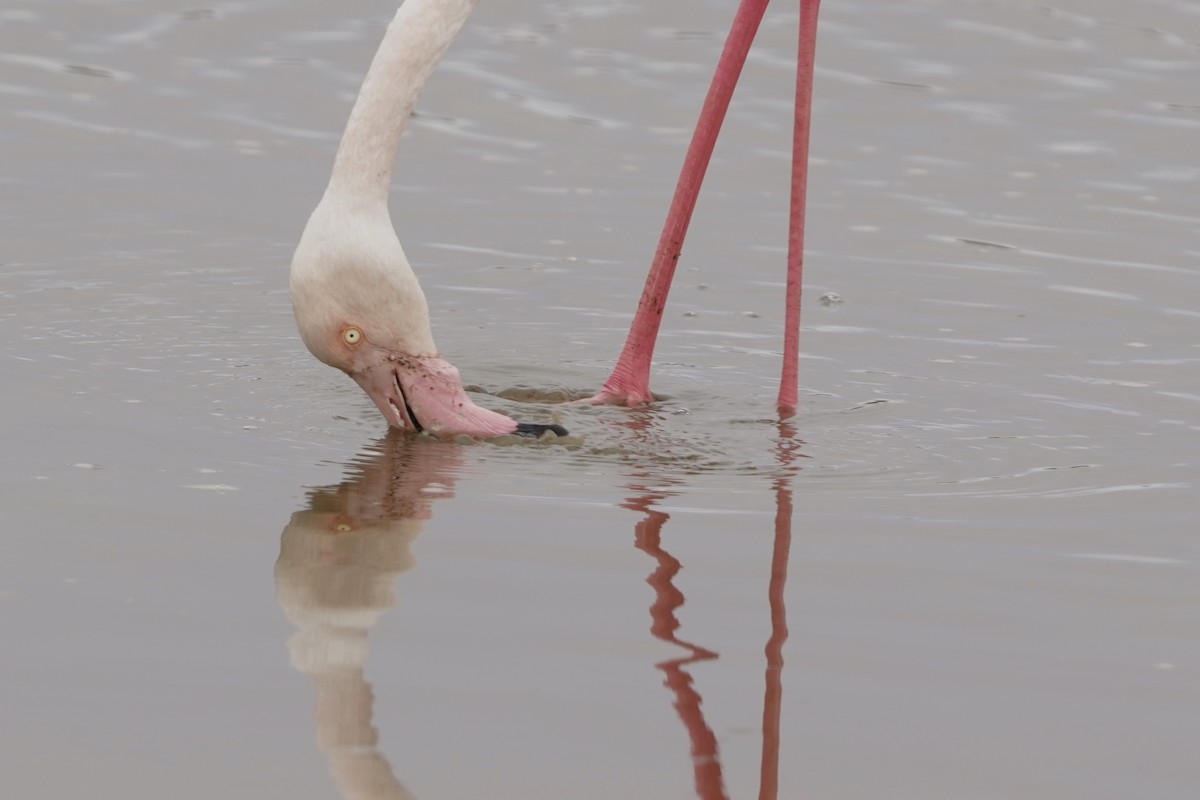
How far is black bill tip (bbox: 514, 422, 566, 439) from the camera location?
5.70 meters

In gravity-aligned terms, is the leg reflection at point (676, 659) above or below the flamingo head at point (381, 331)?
below

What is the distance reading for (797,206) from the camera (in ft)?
20.9

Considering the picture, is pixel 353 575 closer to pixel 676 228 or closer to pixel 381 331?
pixel 381 331

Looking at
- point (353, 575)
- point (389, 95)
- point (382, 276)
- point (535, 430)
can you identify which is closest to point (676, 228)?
point (535, 430)

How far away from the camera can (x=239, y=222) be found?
29.5 feet

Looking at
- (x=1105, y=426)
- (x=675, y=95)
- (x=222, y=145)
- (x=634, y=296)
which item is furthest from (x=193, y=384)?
(x=675, y=95)

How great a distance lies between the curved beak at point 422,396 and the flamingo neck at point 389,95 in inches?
18.2

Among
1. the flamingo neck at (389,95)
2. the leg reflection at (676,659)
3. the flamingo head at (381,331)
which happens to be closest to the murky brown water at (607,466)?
the leg reflection at (676,659)

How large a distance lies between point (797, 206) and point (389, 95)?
1.42m

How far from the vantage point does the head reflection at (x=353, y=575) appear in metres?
3.41

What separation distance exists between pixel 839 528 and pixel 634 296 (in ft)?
10.7

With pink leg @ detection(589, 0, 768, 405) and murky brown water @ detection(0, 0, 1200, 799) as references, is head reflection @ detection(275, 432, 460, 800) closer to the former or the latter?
murky brown water @ detection(0, 0, 1200, 799)

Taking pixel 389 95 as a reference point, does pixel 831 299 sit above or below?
below

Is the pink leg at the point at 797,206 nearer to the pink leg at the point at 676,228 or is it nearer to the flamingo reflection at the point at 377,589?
the pink leg at the point at 676,228
